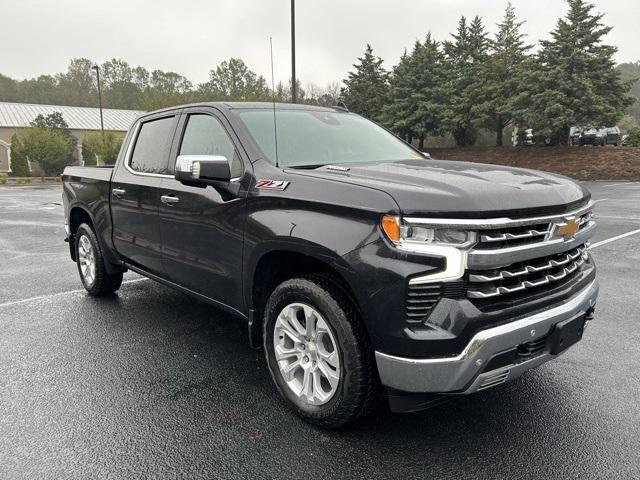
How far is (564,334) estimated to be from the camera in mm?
2584

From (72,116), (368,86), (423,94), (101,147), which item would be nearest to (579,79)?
(423,94)

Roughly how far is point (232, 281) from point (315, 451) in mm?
1213

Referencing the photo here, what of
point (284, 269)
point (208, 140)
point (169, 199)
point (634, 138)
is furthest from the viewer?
point (634, 138)

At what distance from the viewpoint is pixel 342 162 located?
349 cm

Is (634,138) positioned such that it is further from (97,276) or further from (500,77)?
(97,276)

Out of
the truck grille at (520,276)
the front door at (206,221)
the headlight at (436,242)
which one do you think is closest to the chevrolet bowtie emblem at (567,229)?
the truck grille at (520,276)

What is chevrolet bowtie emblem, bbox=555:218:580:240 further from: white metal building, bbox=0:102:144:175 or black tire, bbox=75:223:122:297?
white metal building, bbox=0:102:144:175

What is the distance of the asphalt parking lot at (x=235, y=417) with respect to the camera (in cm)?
249

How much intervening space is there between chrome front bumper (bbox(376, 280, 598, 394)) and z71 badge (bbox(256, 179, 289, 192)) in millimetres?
1096

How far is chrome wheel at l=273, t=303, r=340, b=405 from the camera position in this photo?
8.91ft

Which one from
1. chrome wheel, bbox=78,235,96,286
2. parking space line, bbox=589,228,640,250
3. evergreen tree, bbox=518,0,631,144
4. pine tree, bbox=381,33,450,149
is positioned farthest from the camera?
pine tree, bbox=381,33,450,149

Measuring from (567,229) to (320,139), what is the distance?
1818 mm

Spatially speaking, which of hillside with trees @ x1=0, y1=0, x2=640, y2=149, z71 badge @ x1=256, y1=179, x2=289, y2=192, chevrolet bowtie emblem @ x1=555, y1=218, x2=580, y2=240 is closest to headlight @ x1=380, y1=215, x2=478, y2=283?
chevrolet bowtie emblem @ x1=555, y1=218, x2=580, y2=240

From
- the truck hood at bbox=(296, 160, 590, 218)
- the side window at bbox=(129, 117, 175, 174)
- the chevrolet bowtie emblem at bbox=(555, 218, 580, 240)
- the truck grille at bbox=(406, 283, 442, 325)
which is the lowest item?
the truck grille at bbox=(406, 283, 442, 325)
